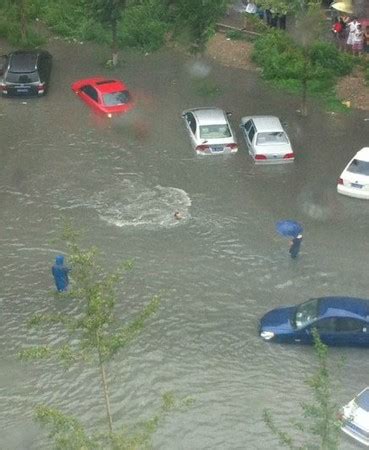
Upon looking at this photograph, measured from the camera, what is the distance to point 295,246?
68.9 ft

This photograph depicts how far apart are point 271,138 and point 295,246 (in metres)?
5.61

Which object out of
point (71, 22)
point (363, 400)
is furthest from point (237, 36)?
point (363, 400)

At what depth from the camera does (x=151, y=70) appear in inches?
1249

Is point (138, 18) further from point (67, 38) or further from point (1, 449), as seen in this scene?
point (1, 449)

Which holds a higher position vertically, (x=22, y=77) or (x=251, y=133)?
(x=251, y=133)

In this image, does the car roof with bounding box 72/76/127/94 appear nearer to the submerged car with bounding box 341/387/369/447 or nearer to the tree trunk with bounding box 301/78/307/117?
the tree trunk with bounding box 301/78/307/117

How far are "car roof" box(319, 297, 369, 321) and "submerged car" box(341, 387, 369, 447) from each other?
2.40 metres

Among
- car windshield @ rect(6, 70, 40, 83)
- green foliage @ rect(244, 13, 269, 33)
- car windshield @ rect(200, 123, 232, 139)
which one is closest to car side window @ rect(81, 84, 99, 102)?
car windshield @ rect(6, 70, 40, 83)

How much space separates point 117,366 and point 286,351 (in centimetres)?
376

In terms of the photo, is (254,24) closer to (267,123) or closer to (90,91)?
(90,91)

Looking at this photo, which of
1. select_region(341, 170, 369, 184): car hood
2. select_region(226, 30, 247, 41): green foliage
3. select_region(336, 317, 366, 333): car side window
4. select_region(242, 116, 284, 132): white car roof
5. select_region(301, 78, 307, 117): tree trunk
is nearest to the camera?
select_region(336, 317, 366, 333): car side window

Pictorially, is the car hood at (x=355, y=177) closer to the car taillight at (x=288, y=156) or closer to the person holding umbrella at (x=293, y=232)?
the car taillight at (x=288, y=156)

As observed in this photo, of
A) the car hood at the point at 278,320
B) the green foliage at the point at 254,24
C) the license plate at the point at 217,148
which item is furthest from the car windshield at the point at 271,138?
the green foliage at the point at 254,24

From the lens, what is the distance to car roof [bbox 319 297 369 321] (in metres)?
18.2
